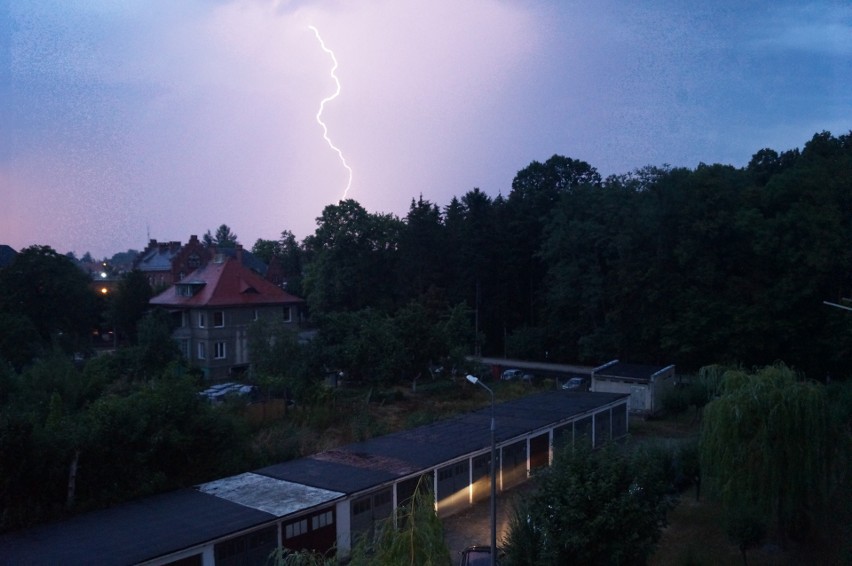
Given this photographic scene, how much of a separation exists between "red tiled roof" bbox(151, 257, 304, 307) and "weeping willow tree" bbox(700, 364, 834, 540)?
109 ft

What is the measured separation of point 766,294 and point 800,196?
6.19 meters

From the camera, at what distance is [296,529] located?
16266 mm

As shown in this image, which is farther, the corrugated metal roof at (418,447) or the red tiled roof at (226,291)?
the red tiled roof at (226,291)

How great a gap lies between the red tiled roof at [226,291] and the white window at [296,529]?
2799 centimetres

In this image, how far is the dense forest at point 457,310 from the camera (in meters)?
18.5

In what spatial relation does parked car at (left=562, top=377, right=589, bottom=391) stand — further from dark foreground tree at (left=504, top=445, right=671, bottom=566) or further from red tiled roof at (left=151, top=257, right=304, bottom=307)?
dark foreground tree at (left=504, top=445, right=671, bottom=566)

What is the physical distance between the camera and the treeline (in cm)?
3838

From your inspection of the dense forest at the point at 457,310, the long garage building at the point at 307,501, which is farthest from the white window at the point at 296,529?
the dense forest at the point at 457,310

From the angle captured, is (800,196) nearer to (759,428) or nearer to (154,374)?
(759,428)

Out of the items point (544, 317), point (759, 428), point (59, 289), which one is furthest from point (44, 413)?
point (544, 317)

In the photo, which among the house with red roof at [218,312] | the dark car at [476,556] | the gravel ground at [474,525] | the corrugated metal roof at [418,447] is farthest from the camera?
the house with red roof at [218,312]

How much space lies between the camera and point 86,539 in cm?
1431

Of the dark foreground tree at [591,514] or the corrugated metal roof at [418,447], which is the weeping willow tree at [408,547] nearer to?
the dark foreground tree at [591,514]

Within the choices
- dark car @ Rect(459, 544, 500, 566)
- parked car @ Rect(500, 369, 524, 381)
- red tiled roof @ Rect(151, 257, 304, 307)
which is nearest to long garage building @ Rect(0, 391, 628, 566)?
dark car @ Rect(459, 544, 500, 566)
